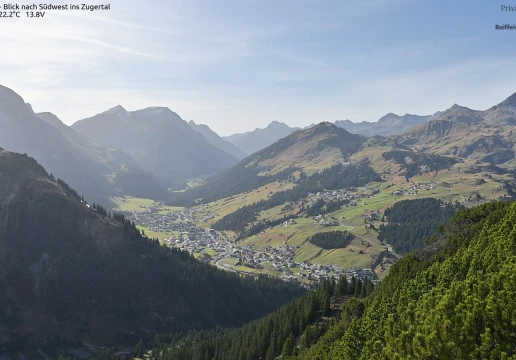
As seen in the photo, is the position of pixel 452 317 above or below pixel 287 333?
above

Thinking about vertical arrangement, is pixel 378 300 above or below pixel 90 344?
above

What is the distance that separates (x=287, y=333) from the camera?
373ft

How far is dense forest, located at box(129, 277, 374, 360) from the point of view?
341 ft

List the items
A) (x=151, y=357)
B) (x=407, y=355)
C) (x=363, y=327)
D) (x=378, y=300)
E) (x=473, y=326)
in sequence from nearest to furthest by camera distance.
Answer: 1. (x=473, y=326)
2. (x=407, y=355)
3. (x=363, y=327)
4. (x=378, y=300)
5. (x=151, y=357)

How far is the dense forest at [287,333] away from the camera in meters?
104

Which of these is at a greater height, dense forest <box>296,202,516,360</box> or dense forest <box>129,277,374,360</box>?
dense forest <box>296,202,516,360</box>

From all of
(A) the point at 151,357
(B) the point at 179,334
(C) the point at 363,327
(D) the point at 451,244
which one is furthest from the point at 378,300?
(B) the point at 179,334

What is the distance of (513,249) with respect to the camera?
54.8 m

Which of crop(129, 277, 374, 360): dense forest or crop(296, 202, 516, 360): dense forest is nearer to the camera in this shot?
crop(296, 202, 516, 360): dense forest

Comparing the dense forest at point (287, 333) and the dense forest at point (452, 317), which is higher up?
the dense forest at point (452, 317)

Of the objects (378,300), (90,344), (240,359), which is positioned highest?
(378,300)

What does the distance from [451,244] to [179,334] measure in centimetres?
14408

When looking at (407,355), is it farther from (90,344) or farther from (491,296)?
(90,344)

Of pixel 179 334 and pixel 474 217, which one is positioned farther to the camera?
pixel 179 334
